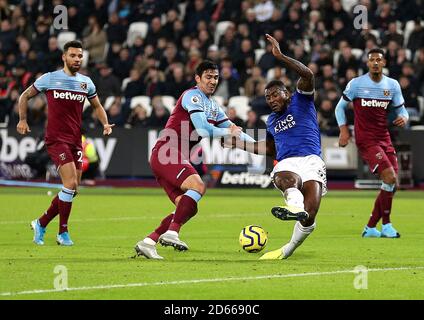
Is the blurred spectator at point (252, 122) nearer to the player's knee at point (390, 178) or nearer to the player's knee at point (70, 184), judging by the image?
the player's knee at point (390, 178)

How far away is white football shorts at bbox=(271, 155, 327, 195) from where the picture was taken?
1159 cm

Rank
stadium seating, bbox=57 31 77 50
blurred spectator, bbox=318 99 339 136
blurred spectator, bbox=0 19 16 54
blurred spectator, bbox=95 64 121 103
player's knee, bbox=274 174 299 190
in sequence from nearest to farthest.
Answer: player's knee, bbox=274 174 299 190 → blurred spectator, bbox=318 99 339 136 → blurred spectator, bbox=95 64 121 103 → stadium seating, bbox=57 31 77 50 → blurred spectator, bbox=0 19 16 54

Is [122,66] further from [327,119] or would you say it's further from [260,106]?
[327,119]

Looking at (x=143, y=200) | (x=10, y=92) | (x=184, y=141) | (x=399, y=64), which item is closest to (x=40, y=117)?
(x=10, y=92)

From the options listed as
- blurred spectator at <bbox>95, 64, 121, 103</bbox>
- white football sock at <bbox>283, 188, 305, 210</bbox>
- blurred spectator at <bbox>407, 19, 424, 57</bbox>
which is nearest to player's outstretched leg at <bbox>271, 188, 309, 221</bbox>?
white football sock at <bbox>283, 188, 305, 210</bbox>

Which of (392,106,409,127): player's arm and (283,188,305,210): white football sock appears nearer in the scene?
(283,188,305,210): white football sock

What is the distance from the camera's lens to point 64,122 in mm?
13508

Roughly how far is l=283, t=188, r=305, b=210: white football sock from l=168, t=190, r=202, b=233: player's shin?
1.18 m

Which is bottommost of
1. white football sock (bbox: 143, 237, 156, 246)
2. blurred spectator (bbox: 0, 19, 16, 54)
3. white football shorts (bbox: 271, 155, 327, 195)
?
white football sock (bbox: 143, 237, 156, 246)

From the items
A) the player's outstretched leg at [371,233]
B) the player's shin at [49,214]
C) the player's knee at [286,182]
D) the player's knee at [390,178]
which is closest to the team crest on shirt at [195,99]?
the player's knee at [286,182]

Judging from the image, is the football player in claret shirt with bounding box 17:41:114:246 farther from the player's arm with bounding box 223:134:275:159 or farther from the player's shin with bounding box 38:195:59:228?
the player's arm with bounding box 223:134:275:159

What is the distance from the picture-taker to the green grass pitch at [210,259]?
352 inches

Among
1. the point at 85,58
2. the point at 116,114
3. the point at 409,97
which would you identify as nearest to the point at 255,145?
the point at 409,97
